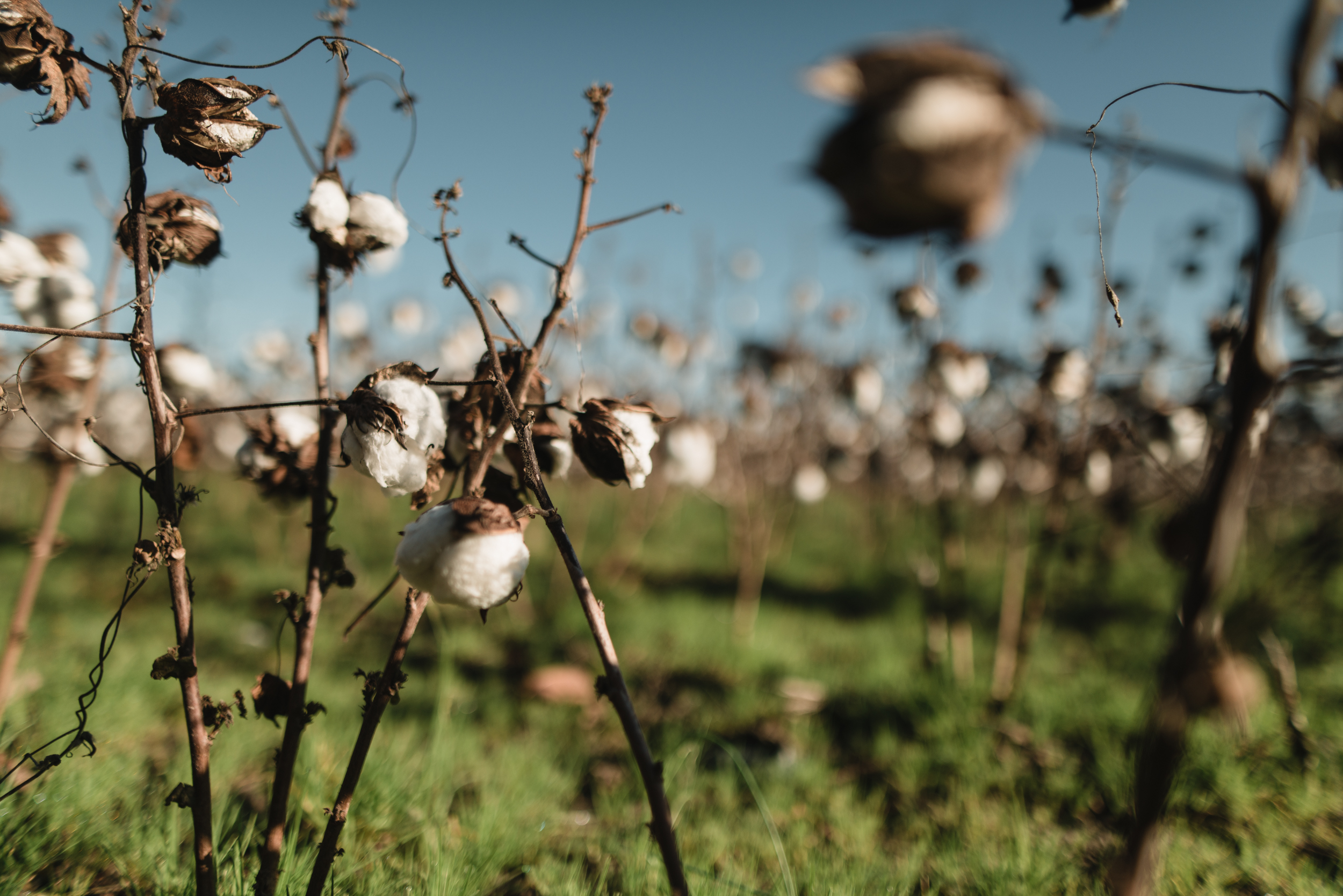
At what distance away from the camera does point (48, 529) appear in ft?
5.82

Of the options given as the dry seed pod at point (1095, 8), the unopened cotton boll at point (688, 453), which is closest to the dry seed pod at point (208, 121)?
the dry seed pod at point (1095, 8)

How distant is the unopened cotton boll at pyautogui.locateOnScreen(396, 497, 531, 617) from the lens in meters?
0.87

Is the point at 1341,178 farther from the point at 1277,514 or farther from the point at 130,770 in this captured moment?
the point at 1277,514

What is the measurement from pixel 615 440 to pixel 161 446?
64cm

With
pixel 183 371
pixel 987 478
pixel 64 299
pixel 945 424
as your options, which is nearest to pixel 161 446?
pixel 183 371

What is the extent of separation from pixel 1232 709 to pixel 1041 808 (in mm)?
1573

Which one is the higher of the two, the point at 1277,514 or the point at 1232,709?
the point at 1232,709

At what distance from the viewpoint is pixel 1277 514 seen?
7395 millimetres

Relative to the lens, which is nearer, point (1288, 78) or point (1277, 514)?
point (1288, 78)

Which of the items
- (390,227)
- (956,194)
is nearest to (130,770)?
(390,227)

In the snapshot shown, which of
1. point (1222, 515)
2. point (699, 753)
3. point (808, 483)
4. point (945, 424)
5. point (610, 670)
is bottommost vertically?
point (699, 753)

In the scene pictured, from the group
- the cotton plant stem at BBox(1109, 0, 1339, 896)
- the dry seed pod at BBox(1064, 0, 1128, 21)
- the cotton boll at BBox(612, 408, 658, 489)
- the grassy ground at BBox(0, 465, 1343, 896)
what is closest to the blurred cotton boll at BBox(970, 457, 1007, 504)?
the grassy ground at BBox(0, 465, 1343, 896)

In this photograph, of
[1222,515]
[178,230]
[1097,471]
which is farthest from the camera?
[1097,471]

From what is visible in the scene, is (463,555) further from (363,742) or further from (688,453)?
(688,453)
